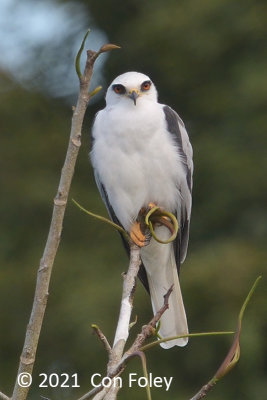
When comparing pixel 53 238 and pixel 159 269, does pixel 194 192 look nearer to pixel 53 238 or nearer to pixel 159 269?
pixel 159 269

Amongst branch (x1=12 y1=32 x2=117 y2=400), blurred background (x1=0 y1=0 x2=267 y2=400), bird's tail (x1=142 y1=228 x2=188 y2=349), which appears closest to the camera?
branch (x1=12 y1=32 x2=117 y2=400)

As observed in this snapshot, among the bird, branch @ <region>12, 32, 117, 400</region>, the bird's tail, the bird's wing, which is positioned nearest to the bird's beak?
the bird

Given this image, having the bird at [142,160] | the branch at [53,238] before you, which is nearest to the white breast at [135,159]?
the bird at [142,160]

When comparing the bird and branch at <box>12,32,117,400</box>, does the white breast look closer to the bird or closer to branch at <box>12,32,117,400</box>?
the bird

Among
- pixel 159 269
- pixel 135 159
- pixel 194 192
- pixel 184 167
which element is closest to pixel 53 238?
pixel 135 159

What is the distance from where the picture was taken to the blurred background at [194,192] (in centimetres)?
725

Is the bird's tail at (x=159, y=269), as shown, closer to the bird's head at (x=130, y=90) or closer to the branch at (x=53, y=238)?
the bird's head at (x=130, y=90)

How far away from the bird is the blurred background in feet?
7.78

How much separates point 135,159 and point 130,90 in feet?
1.25

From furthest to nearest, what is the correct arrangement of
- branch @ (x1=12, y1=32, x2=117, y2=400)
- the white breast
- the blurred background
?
the blurred background < the white breast < branch @ (x1=12, y1=32, x2=117, y2=400)

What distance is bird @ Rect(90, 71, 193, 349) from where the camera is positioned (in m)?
3.85

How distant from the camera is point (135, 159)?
12.6 ft

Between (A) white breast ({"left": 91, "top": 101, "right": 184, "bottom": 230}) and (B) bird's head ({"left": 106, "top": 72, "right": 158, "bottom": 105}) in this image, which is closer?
(A) white breast ({"left": 91, "top": 101, "right": 184, "bottom": 230})

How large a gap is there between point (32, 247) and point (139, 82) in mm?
4511
